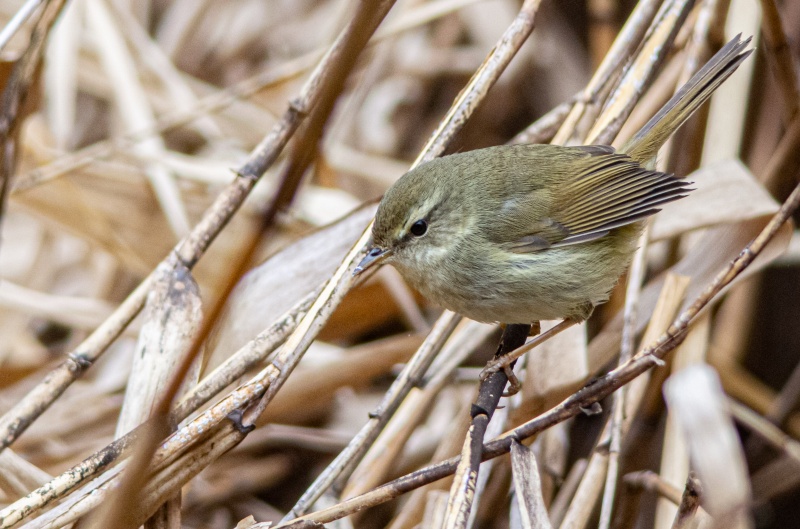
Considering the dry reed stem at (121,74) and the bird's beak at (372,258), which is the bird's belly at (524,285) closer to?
the bird's beak at (372,258)

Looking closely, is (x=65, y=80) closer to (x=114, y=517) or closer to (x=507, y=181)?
(x=507, y=181)

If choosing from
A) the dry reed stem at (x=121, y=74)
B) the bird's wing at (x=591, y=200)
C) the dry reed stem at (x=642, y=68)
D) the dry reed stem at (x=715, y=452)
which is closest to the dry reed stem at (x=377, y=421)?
the bird's wing at (x=591, y=200)

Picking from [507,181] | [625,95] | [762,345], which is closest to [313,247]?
[507,181]

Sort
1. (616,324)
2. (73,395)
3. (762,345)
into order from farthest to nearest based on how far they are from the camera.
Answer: (762,345), (73,395), (616,324)

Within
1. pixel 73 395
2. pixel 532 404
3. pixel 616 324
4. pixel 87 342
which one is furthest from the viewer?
pixel 73 395

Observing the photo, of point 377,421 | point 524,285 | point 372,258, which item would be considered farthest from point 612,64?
point 377,421

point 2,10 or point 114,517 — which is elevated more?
point 2,10
